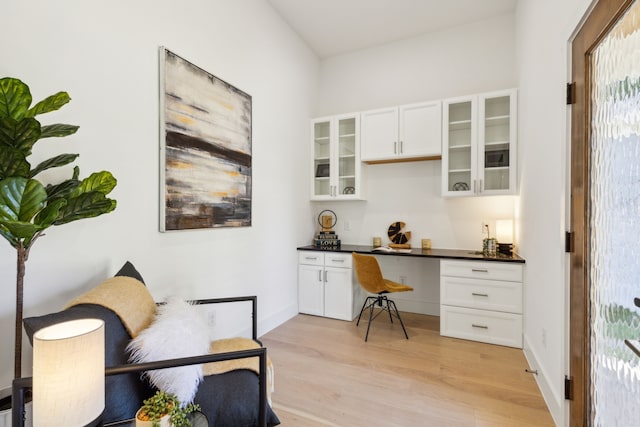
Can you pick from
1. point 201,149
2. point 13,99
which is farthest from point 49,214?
point 201,149

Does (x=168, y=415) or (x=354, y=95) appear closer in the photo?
(x=168, y=415)

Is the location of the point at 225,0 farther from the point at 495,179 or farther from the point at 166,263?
the point at 495,179

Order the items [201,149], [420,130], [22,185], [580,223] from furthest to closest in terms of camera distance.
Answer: [420,130] < [201,149] < [580,223] < [22,185]

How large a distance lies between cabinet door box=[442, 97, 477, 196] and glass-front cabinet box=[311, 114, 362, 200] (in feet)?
3.26

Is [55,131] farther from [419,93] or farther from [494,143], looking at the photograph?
[419,93]

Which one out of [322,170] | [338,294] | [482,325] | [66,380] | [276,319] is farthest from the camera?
[322,170]

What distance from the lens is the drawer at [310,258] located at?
11.7 ft

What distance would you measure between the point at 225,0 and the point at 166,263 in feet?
7.42

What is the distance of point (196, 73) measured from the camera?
2277 mm

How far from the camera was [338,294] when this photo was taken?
3.46 meters

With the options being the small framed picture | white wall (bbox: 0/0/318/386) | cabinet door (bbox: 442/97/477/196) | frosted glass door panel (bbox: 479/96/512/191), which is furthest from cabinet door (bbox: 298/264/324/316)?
frosted glass door panel (bbox: 479/96/512/191)

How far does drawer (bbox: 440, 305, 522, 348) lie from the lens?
109 inches

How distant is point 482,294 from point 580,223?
1563 millimetres

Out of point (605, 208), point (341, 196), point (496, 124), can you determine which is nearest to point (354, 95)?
point (341, 196)
